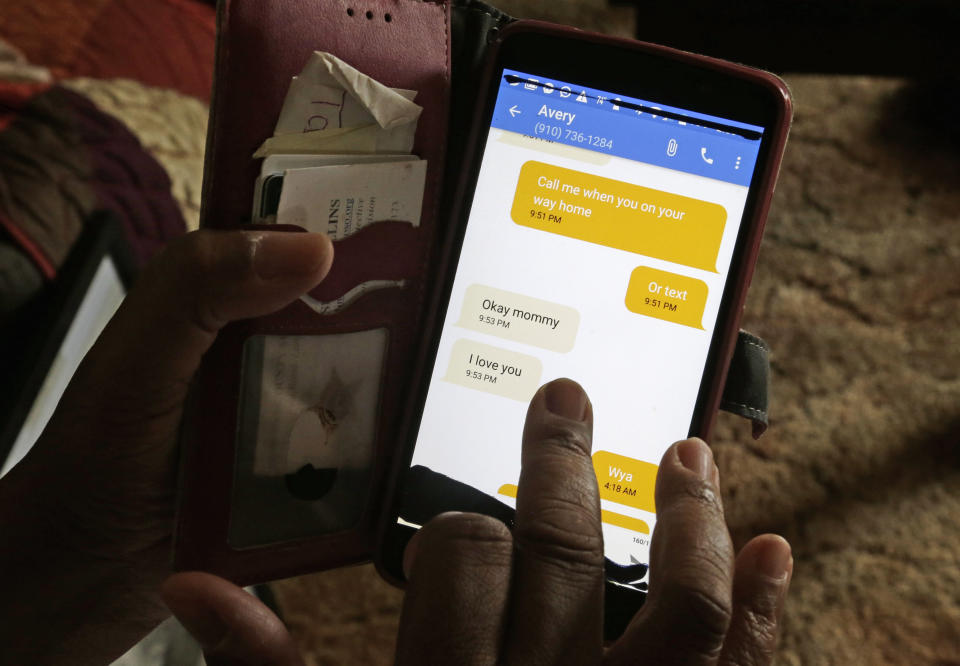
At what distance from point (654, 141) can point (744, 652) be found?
1.26 ft

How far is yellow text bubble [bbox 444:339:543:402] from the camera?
0.59 m

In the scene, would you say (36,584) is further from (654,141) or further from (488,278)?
(654,141)

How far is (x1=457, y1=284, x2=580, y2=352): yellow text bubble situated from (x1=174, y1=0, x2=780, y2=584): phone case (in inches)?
1.8

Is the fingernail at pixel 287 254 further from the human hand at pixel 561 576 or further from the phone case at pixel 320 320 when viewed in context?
the human hand at pixel 561 576

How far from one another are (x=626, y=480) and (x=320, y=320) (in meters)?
0.29

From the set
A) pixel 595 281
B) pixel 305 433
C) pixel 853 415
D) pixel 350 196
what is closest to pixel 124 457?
pixel 305 433

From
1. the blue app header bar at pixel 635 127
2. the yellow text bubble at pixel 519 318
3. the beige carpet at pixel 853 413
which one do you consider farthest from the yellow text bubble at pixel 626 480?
the beige carpet at pixel 853 413

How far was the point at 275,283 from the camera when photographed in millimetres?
480

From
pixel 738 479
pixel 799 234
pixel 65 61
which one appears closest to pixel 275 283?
pixel 65 61

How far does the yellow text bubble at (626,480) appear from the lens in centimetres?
59

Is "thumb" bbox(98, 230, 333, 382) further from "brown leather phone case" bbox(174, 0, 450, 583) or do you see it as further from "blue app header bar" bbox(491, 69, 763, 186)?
"blue app header bar" bbox(491, 69, 763, 186)

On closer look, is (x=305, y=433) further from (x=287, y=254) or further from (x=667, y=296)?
(x=667, y=296)

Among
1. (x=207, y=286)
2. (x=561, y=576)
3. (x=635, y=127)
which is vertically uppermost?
(x=635, y=127)

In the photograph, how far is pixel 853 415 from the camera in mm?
993
